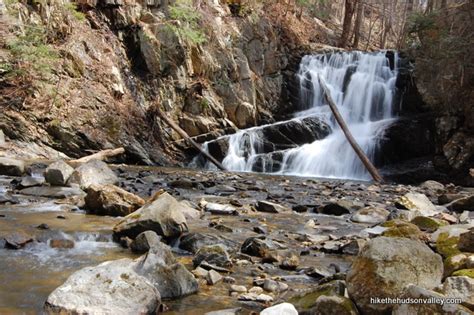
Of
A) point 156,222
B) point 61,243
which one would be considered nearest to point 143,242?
point 156,222

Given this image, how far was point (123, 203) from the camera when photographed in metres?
6.22

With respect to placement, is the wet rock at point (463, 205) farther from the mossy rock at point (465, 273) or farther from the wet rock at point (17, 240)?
the wet rock at point (17, 240)

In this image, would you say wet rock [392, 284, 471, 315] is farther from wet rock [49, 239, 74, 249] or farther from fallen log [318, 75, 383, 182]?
fallen log [318, 75, 383, 182]

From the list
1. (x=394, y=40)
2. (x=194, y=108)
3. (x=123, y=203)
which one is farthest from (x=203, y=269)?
(x=394, y=40)

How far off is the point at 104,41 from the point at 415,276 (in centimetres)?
1510

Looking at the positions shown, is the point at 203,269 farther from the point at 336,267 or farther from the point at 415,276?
the point at 415,276

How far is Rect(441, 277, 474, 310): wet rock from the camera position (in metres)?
2.66

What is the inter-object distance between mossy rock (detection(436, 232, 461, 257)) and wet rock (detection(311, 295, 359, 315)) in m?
1.63

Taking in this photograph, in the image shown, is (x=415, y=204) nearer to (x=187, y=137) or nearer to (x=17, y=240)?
(x=17, y=240)

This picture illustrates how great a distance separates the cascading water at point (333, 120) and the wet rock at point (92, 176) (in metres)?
7.70

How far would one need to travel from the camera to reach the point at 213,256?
4293 mm

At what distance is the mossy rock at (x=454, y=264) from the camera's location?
342 cm

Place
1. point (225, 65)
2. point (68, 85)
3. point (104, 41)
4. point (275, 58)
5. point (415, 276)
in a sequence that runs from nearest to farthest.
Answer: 1. point (415, 276)
2. point (68, 85)
3. point (104, 41)
4. point (225, 65)
5. point (275, 58)

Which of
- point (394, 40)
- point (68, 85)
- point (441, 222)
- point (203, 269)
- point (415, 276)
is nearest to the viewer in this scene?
point (415, 276)
